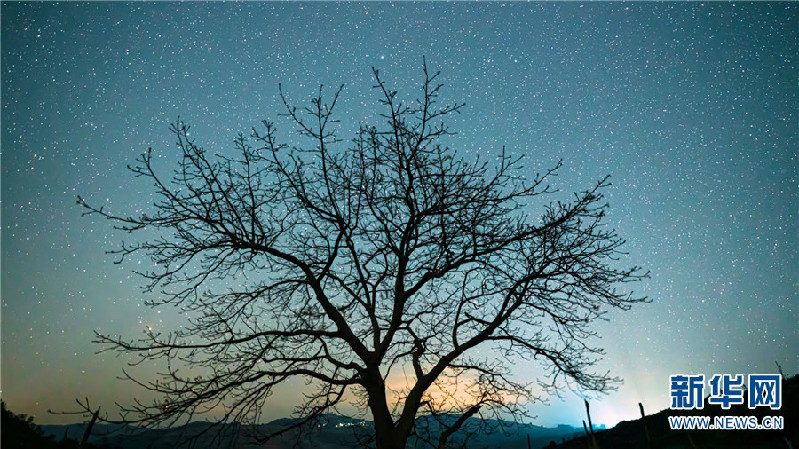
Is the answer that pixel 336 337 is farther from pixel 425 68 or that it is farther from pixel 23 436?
pixel 23 436

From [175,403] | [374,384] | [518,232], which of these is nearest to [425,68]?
[518,232]

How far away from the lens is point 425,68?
24.1ft

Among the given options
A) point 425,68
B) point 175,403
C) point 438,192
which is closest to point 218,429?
point 175,403

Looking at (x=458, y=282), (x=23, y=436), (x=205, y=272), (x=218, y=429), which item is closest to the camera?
(x=218, y=429)

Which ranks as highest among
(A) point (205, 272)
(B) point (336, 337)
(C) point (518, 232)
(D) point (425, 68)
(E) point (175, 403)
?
(D) point (425, 68)

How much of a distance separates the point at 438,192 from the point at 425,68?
204 centimetres

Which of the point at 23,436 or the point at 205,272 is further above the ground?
the point at 205,272

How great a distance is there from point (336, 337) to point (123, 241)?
12.5 feet

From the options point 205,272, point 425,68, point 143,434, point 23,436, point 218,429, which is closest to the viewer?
point 143,434

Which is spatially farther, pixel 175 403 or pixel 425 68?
pixel 425 68

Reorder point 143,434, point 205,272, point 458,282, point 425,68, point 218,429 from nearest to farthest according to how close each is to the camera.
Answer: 1. point 143,434
2. point 218,429
3. point 425,68
4. point 205,272
5. point 458,282

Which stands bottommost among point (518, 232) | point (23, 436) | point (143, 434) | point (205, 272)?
point (23, 436)

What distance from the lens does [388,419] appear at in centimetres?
771

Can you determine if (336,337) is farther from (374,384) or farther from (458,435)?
(458,435)
